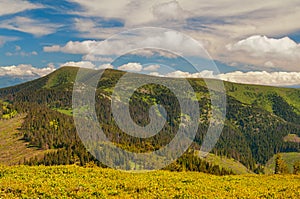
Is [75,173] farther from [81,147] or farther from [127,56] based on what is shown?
[81,147]

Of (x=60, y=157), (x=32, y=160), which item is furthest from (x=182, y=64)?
(x=32, y=160)

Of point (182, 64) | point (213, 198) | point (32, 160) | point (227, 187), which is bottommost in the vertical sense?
point (32, 160)

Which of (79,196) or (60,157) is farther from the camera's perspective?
(60,157)

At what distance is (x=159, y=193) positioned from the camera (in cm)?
2567

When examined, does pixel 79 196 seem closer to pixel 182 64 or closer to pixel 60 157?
pixel 182 64

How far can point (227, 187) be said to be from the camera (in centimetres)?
3150

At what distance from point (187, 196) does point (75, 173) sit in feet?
55.6

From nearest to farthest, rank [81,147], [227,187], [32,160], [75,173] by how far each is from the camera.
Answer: [227,187]
[75,173]
[81,147]
[32,160]

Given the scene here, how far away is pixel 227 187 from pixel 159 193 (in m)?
9.67

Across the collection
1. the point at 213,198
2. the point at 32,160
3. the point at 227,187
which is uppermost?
the point at 213,198

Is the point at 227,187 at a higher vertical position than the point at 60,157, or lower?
higher

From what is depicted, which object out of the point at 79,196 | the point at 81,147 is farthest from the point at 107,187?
the point at 81,147

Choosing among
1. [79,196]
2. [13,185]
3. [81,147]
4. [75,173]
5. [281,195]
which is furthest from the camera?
[81,147]

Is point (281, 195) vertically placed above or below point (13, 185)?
below
